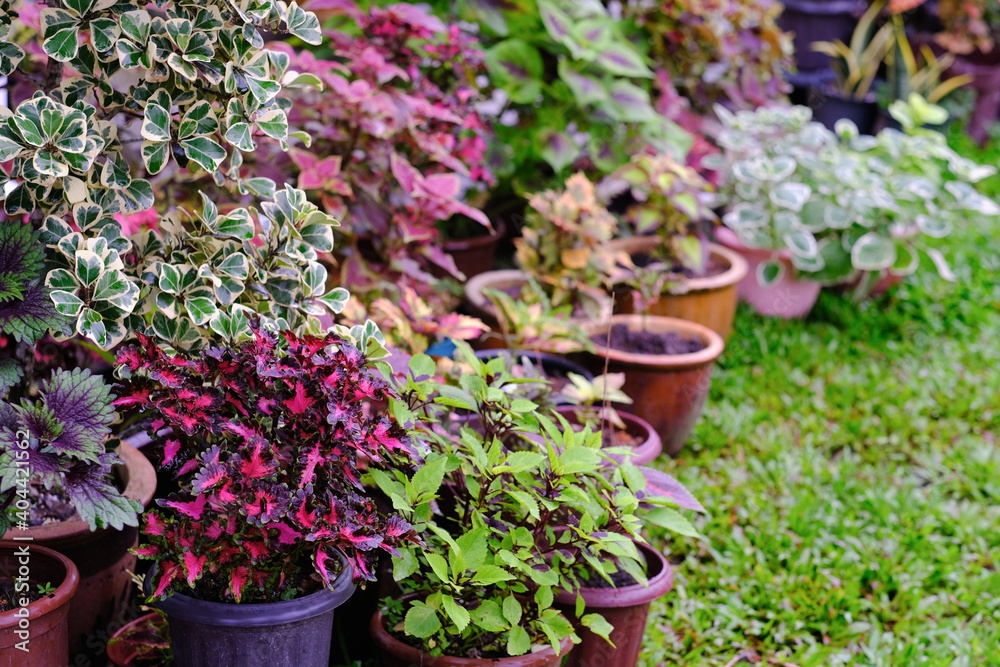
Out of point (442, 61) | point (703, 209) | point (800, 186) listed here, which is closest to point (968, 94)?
point (800, 186)

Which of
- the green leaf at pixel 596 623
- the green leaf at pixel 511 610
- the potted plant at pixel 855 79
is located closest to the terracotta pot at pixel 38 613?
the green leaf at pixel 511 610

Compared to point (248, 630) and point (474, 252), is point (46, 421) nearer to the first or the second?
point (248, 630)

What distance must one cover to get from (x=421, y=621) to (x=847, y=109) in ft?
17.4

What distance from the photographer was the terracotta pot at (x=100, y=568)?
1.59 metres

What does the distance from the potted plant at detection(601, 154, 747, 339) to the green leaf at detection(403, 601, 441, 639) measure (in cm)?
161

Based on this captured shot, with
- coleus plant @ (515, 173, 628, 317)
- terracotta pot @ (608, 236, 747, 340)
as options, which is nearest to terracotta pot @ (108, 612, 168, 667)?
coleus plant @ (515, 173, 628, 317)

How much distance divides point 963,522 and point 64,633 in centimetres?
235

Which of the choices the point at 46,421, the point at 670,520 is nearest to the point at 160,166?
the point at 46,421

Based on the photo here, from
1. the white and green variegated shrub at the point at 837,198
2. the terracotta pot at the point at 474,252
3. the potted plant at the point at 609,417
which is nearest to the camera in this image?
the potted plant at the point at 609,417

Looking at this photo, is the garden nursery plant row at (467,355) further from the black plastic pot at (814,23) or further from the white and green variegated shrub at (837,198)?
the black plastic pot at (814,23)

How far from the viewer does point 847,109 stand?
227 inches

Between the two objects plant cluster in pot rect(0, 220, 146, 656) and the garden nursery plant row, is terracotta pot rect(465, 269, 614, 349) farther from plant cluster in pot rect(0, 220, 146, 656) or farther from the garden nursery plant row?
plant cluster in pot rect(0, 220, 146, 656)

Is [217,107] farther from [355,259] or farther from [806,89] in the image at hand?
[806,89]

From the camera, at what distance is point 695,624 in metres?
2.15
